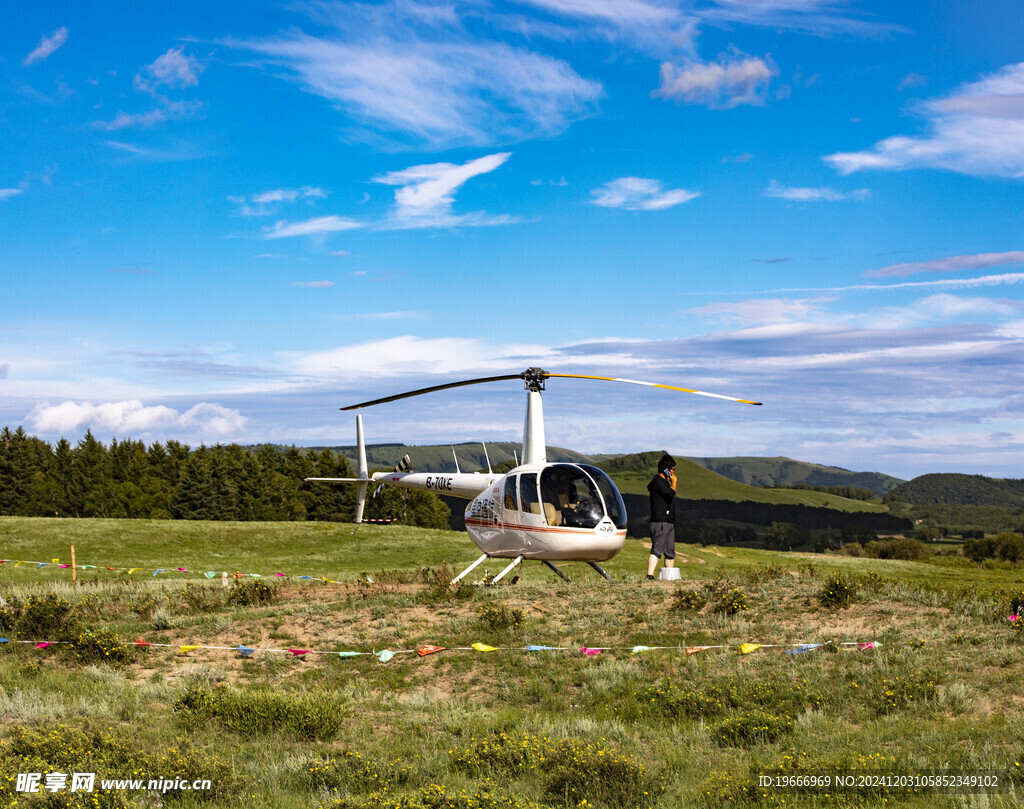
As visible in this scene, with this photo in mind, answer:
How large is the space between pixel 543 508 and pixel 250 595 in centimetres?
636

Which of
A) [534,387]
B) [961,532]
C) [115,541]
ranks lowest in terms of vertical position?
[961,532]

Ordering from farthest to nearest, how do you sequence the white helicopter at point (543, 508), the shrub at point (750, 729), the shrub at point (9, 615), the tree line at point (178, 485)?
the tree line at point (178, 485) < the white helicopter at point (543, 508) < the shrub at point (9, 615) < the shrub at point (750, 729)

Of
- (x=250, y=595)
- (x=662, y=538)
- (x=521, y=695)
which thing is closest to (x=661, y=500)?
(x=662, y=538)

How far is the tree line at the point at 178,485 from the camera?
87.7 meters

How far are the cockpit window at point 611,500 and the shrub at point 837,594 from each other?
158 inches

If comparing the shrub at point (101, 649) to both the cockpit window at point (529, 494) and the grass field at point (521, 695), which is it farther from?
the cockpit window at point (529, 494)

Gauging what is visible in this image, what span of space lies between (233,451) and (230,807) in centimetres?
9344

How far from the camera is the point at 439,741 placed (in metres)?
9.32

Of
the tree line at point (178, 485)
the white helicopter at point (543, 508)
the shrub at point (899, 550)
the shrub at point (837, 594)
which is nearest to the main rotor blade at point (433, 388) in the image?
the white helicopter at point (543, 508)

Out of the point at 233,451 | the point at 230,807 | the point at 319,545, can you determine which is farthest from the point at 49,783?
the point at 233,451

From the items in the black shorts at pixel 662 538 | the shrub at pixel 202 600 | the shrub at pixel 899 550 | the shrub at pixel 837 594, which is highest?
the black shorts at pixel 662 538

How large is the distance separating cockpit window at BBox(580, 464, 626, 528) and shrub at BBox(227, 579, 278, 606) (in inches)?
285

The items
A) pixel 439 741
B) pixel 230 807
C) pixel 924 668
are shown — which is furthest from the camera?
pixel 924 668

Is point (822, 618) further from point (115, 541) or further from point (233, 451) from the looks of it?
point (233, 451)
